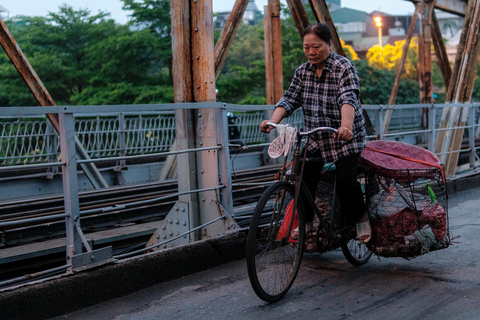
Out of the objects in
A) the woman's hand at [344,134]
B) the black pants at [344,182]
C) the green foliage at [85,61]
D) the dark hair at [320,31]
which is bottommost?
the black pants at [344,182]

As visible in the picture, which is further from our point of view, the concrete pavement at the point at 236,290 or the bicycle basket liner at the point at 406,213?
the bicycle basket liner at the point at 406,213

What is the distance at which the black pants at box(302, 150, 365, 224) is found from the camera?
15.6 feet

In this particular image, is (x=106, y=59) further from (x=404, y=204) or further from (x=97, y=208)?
(x=404, y=204)

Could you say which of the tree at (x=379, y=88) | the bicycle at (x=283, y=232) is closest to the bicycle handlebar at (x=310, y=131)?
the bicycle at (x=283, y=232)

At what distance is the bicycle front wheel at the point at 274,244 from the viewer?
413 cm

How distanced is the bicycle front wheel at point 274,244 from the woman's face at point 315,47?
0.95m

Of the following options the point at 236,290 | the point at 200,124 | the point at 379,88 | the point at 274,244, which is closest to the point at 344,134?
the point at 274,244

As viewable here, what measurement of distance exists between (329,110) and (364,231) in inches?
36.4

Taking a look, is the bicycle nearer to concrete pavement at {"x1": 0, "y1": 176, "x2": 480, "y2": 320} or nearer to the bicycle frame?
the bicycle frame

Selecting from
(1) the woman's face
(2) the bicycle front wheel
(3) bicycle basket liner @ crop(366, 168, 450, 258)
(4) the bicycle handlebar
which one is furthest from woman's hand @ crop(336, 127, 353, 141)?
(3) bicycle basket liner @ crop(366, 168, 450, 258)

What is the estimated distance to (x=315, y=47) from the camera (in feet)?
15.3

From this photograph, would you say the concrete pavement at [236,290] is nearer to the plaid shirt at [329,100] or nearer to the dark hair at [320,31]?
the plaid shirt at [329,100]

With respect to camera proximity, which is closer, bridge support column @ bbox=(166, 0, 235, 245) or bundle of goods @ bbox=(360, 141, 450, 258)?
bundle of goods @ bbox=(360, 141, 450, 258)

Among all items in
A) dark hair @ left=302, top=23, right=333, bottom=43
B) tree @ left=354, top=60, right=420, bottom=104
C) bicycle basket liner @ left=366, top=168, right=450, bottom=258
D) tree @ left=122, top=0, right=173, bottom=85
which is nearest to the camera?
dark hair @ left=302, top=23, right=333, bottom=43
